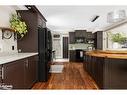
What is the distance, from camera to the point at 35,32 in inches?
216

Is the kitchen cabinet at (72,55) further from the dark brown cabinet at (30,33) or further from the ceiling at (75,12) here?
the dark brown cabinet at (30,33)

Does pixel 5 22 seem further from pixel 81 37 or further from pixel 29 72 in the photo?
pixel 81 37

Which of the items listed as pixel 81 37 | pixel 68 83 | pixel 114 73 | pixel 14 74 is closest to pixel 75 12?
pixel 68 83

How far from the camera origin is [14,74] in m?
2.94

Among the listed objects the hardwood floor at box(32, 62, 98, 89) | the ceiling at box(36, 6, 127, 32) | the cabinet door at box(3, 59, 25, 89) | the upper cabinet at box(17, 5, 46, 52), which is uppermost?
the ceiling at box(36, 6, 127, 32)

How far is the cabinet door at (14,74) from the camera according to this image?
2532 mm

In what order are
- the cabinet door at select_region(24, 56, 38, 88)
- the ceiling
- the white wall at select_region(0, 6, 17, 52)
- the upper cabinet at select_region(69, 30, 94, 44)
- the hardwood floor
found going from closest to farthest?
the cabinet door at select_region(24, 56, 38, 88) < the white wall at select_region(0, 6, 17, 52) < the hardwood floor < the ceiling < the upper cabinet at select_region(69, 30, 94, 44)

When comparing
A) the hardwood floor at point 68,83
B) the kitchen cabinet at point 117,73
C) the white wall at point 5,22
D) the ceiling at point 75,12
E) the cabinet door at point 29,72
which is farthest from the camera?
the ceiling at point 75,12

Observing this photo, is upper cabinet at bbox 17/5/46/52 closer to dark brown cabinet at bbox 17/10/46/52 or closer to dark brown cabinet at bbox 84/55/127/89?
dark brown cabinet at bbox 17/10/46/52

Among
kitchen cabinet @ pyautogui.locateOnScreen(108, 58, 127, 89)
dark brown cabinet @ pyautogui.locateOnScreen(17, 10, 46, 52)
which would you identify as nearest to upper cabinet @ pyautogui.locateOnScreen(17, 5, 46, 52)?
dark brown cabinet @ pyautogui.locateOnScreen(17, 10, 46, 52)

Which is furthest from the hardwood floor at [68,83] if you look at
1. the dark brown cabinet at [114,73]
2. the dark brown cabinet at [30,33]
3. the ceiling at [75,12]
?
the ceiling at [75,12]

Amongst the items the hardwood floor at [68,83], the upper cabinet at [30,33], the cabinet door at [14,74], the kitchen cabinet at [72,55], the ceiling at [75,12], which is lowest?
the hardwood floor at [68,83]

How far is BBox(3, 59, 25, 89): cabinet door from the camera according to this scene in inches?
99.7
